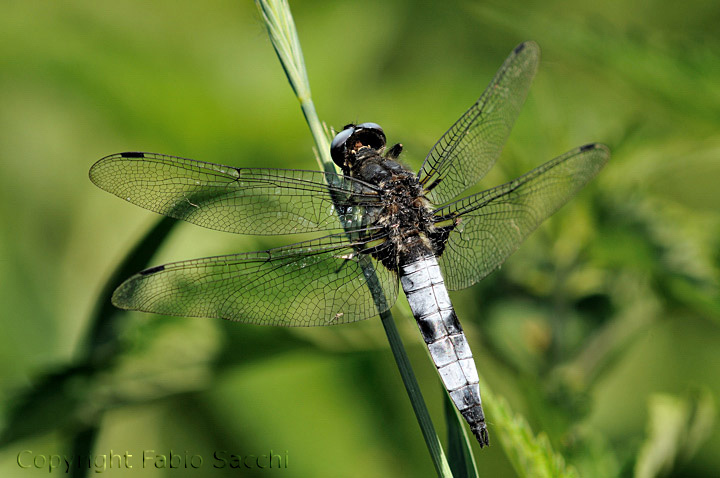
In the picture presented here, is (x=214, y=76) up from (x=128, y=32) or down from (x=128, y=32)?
down

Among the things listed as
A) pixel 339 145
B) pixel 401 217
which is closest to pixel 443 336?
pixel 401 217

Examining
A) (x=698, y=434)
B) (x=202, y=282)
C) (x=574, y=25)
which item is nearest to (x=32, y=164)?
(x=202, y=282)

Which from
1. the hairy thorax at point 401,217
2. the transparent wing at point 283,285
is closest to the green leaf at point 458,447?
the transparent wing at point 283,285

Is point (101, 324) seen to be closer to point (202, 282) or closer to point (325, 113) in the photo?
point (202, 282)

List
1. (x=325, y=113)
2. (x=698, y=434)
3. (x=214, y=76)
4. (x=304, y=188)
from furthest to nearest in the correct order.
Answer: (x=214, y=76) < (x=325, y=113) < (x=698, y=434) < (x=304, y=188)

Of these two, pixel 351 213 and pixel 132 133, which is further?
pixel 132 133

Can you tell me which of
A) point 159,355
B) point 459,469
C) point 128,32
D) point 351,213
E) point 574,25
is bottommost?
point 459,469

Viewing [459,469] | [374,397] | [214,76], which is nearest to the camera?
[459,469]

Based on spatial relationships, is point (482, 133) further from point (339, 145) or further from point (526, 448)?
point (526, 448)
